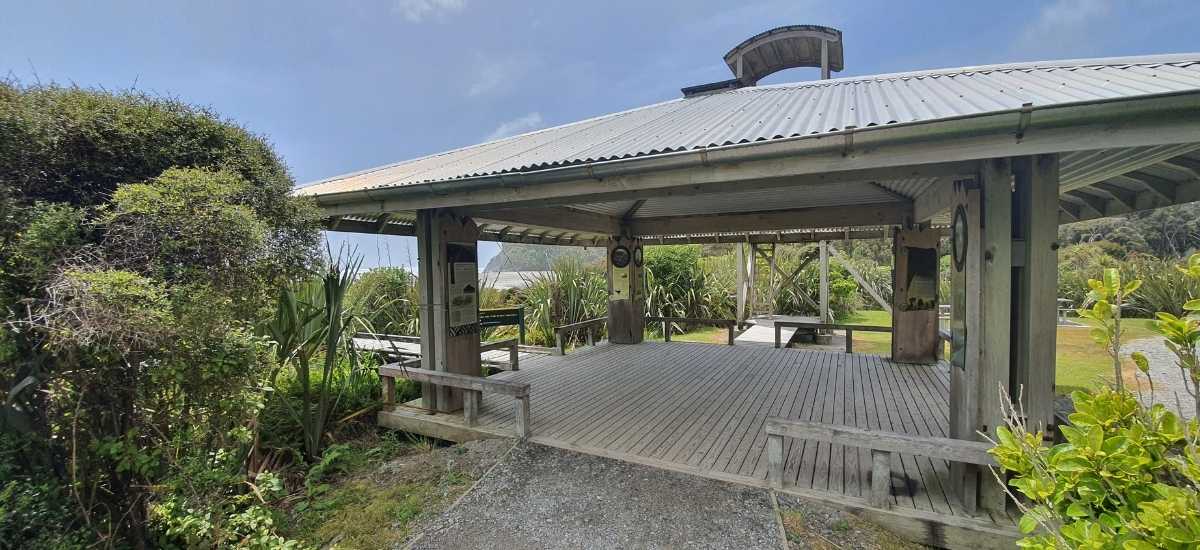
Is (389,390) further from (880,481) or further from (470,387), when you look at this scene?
(880,481)

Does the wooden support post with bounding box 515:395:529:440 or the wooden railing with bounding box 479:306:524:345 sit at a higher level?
the wooden railing with bounding box 479:306:524:345

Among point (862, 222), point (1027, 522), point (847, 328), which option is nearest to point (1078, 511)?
point (1027, 522)

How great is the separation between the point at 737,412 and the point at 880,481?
1.71m

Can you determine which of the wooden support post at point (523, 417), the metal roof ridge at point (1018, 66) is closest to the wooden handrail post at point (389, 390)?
the wooden support post at point (523, 417)

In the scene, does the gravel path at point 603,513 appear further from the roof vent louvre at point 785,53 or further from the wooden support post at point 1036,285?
the roof vent louvre at point 785,53

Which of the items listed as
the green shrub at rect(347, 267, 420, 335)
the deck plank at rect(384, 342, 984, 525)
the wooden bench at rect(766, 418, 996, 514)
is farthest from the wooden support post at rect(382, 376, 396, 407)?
the wooden bench at rect(766, 418, 996, 514)

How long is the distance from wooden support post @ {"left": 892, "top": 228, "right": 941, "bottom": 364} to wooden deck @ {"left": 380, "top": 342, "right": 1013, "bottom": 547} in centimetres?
28

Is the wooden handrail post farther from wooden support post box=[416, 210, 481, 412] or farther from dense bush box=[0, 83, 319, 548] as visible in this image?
dense bush box=[0, 83, 319, 548]

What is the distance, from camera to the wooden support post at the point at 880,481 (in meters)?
2.52

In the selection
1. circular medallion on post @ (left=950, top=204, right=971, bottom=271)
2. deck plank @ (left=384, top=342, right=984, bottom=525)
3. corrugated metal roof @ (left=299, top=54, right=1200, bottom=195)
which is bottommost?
deck plank @ (left=384, top=342, right=984, bottom=525)

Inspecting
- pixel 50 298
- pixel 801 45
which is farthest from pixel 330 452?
pixel 801 45

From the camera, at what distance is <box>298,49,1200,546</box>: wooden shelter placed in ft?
7.24

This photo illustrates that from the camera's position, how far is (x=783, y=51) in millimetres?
7406

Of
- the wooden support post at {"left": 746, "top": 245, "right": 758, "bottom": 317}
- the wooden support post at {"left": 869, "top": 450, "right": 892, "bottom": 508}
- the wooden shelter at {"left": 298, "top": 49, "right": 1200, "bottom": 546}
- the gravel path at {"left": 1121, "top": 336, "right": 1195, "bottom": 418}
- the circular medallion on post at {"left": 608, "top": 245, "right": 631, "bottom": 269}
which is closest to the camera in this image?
the wooden shelter at {"left": 298, "top": 49, "right": 1200, "bottom": 546}
